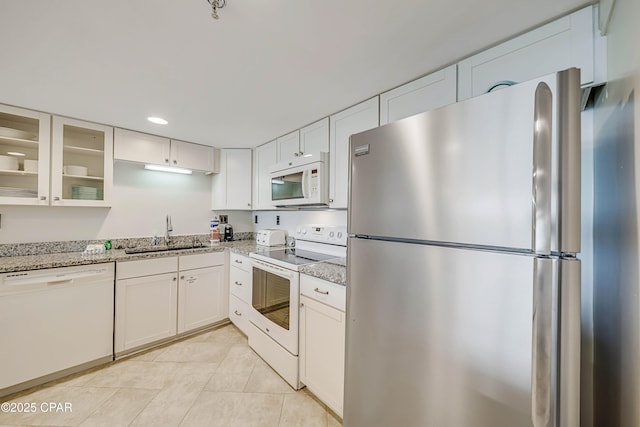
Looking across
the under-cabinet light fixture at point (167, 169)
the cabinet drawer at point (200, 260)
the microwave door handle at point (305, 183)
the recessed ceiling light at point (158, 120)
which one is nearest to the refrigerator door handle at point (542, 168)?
the microwave door handle at point (305, 183)

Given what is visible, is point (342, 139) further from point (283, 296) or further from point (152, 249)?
point (152, 249)

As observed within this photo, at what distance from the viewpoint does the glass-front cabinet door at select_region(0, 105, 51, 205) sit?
1.97 meters

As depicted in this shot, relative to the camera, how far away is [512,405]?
2.09ft

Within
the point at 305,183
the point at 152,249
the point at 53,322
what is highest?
the point at 305,183

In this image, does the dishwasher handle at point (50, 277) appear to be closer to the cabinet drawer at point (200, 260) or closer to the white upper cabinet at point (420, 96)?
the cabinet drawer at point (200, 260)

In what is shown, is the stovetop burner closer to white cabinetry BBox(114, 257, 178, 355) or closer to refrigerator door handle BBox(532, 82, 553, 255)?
white cabinetry BBox(114, 257, 178, 355)

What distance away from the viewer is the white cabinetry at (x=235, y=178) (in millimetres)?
3127

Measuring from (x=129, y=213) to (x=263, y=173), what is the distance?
61.3 inches

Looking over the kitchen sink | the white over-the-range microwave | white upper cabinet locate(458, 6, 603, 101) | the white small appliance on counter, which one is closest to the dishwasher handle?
the kitchen sink

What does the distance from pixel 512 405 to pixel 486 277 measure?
33 cm

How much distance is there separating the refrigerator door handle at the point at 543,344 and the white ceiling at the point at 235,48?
110 cm

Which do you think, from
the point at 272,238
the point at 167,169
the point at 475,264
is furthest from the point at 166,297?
the point at 475,264

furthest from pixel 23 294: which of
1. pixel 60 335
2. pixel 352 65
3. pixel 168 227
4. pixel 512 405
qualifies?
pixel 512 405

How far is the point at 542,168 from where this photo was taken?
1.92ft
